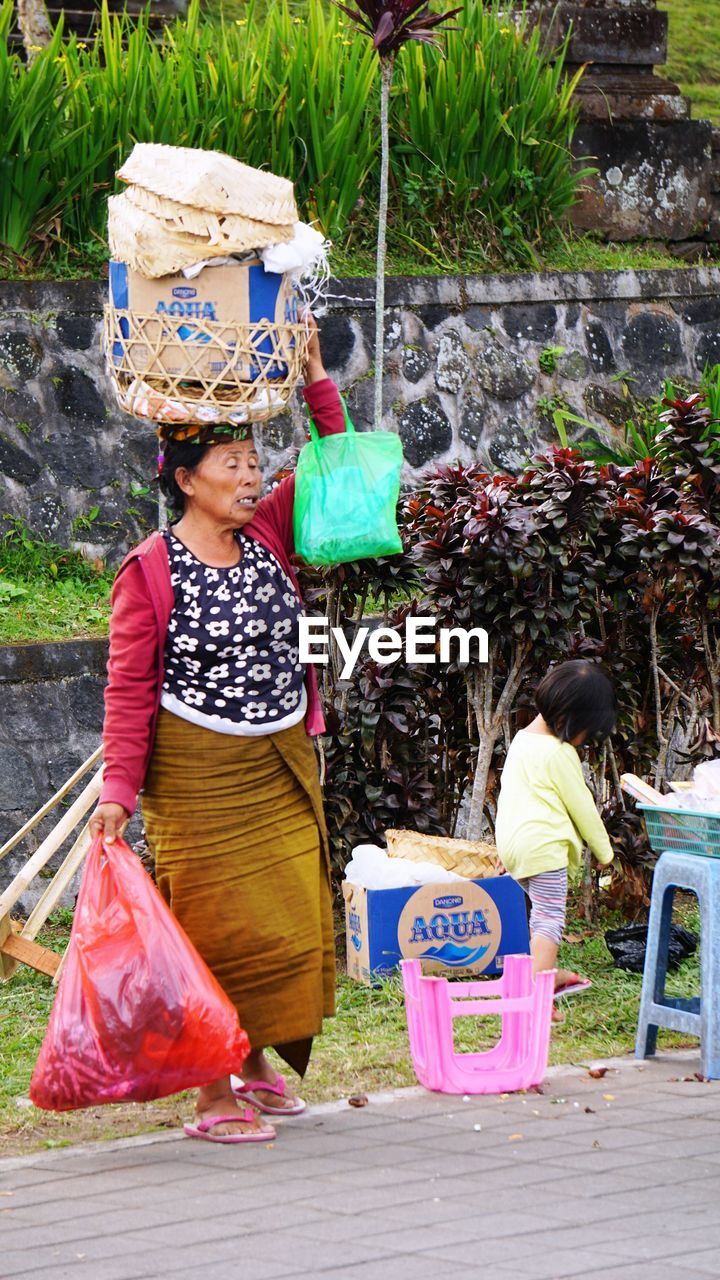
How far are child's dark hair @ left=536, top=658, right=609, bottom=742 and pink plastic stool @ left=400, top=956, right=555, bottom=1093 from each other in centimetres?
103

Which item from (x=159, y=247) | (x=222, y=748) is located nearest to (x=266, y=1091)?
(x=222, y=748)

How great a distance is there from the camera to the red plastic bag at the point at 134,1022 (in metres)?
4.13

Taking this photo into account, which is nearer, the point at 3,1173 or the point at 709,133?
the point at 3,1173

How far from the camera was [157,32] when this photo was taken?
10.7 meters

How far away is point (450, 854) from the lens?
587cm

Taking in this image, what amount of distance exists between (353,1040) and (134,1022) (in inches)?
50.1

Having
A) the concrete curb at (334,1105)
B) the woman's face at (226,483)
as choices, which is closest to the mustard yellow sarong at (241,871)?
the concrete curb at (334,1105)

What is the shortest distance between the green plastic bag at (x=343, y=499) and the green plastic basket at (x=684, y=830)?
1167 millimetres

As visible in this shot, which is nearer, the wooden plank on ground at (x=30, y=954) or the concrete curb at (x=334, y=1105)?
the concrete curb at (x=334, y=1105)

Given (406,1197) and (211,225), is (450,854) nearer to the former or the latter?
(406,1197)

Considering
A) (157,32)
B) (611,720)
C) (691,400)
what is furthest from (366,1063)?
(157,32)

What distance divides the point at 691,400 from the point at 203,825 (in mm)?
2939

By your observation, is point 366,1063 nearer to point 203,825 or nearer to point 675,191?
point 203,825

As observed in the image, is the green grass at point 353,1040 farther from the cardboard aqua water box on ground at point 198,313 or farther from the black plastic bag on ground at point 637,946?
the cardboard aqua water box on ground at point 198,313
